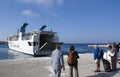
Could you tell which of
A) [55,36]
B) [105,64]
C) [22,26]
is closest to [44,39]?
[55,36]

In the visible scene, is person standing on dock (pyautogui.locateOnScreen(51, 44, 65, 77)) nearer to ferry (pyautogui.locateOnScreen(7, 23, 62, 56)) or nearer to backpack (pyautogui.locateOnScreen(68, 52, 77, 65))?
backpack (pyautogui.locateOnScreen(68, 52, 77, 65))

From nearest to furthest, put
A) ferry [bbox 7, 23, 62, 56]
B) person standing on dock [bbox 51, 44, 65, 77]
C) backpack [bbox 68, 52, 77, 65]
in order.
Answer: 1. person standing on dock [bbox 51, 44, 65, 77]
2. backpack [bbox 68, 52, 77, 65]
3. ferry [bbox 7, 23, 62, 56]

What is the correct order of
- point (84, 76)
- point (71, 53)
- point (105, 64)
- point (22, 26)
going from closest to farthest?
point (71, 53) → point (84, 76) → point (105, 64) → point (22, 26)

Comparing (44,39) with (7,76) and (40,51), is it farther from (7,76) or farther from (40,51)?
(7,76)

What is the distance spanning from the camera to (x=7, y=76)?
12000 mm

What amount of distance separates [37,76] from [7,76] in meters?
1.57

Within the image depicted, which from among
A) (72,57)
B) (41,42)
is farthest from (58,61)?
(41,42)

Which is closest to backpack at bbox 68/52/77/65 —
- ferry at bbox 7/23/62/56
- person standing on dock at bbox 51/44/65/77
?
person standing on dock at bbox 51/44/65/77

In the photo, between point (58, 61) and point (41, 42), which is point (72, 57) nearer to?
point (58, 61)

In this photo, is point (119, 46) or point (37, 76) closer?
point (37, 76)

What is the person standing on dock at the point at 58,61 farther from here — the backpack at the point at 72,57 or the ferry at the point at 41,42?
the ferry at the point at 41,42

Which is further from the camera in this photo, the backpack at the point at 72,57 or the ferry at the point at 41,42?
the ferry at the point at 41,42

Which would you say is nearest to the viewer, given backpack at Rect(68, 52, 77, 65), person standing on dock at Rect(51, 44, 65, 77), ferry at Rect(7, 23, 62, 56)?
person standing on dock at Rect(51, 44, 65, 77)

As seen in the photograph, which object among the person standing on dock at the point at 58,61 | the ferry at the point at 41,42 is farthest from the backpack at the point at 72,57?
the ferry at the point at 41,42
